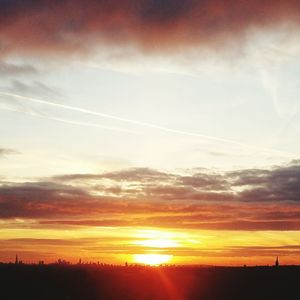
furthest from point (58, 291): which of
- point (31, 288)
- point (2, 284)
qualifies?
point (2, 284)

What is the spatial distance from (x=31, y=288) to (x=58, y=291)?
5564 mm

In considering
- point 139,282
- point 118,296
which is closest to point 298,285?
point 139,282

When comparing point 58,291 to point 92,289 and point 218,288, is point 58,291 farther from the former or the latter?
point 218,288

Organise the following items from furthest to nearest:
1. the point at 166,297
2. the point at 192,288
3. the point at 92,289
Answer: the point at 192,288, the point at 92,289, the point at 166,297

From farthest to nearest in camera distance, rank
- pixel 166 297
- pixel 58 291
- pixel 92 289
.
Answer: pixel 92 289, pixel 58 291, pixel 166 297

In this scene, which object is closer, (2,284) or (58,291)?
(58,291)

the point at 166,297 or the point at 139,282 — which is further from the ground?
the point at 139,282

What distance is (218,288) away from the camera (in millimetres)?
102125

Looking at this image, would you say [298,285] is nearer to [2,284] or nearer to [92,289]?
[92,289]

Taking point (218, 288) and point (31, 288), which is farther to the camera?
point (218, 288)

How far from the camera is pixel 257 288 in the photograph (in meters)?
100

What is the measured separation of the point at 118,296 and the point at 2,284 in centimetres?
2273

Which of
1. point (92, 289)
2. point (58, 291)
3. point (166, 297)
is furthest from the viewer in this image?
point (92, 289)

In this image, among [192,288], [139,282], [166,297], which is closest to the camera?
[166,297]
